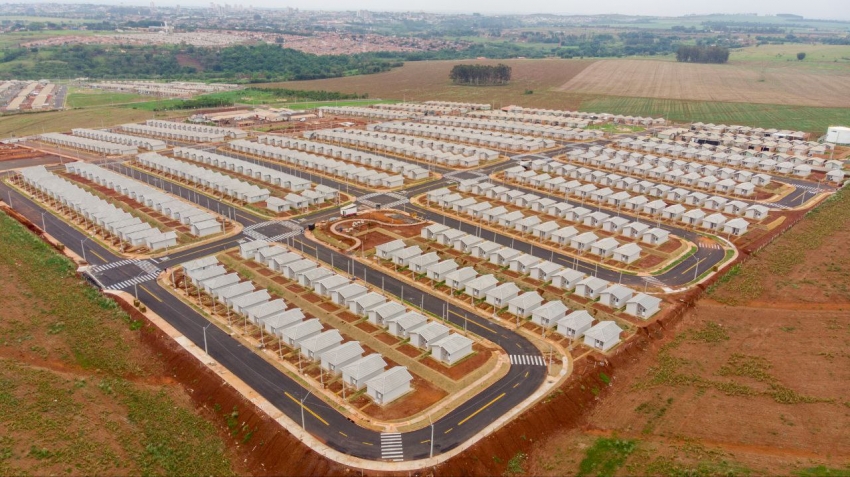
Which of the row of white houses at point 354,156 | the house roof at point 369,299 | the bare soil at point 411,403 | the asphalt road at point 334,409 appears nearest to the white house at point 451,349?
the bare soil at point 411,403

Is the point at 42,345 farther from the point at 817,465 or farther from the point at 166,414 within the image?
the point at 817,465

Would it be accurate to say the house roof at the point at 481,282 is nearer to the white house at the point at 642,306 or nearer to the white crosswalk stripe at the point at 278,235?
the white house at the point at 642,306

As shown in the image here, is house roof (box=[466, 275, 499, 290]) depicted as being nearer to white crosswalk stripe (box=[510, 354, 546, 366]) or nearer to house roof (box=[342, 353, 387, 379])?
white crosswalk stripe (box=[510, 354, 546, 366])

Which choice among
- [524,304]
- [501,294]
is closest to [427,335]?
[501,294]

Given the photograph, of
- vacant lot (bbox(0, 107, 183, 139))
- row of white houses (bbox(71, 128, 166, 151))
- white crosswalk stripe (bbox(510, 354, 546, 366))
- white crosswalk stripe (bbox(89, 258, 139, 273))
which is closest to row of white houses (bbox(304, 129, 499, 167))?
row of white houses (bbox(71, 128, 166, 151))

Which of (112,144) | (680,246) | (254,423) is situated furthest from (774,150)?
(112,144)

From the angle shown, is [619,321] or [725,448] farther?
[619,321]
